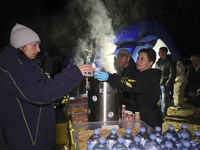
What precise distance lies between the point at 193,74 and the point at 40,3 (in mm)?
8969

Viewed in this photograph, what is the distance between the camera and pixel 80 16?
642cm

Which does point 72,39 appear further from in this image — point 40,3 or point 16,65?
point 16,65

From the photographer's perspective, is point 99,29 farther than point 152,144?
Yes

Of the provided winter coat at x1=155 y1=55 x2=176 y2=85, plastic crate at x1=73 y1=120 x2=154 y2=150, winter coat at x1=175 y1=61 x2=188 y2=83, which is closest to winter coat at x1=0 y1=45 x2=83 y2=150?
plastic crate at x1=73 y1=120 x2=154 y2=150

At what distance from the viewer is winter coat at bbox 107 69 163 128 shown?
5.89 ft

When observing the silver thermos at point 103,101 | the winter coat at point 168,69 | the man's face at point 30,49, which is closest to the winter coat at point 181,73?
the winter coat at point 168,69

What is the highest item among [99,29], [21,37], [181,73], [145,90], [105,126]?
[99,29]

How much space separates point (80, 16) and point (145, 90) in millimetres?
5562

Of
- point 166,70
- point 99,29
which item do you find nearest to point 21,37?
point 99,29

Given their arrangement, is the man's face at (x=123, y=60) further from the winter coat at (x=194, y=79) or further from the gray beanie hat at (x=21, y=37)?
the winter coat at (x=194, y=79)

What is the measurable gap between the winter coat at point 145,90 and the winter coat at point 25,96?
0.68 meters

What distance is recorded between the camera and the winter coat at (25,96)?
113 centimetres

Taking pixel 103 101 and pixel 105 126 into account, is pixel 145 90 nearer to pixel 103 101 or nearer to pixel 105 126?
pixel 103 101

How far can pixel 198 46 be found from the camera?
39.0 ft
